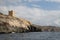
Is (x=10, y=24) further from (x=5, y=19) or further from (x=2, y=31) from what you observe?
(x=2, y=31)

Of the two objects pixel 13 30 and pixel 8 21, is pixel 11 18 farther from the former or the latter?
pixel 13 30

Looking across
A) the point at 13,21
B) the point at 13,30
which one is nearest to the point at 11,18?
the point at 13,21

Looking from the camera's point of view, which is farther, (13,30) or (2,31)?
(13,30)

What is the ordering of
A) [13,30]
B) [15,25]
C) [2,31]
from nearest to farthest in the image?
1. [2,31]
2. [13,30]
3. [15,25]

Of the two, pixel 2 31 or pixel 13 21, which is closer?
pixel 2 31

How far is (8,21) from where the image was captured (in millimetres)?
192500

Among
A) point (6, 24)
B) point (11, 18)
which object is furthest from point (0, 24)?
point (11, 18)

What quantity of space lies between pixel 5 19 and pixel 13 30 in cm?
1610

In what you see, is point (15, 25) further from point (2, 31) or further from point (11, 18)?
point (2, 31)

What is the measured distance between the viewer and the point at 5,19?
193m

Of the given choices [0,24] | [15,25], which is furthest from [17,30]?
[0,24]

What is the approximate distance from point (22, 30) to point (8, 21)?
1525 centimetres

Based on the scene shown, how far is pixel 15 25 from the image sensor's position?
196m

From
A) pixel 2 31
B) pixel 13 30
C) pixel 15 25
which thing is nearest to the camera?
pixel 2 31
